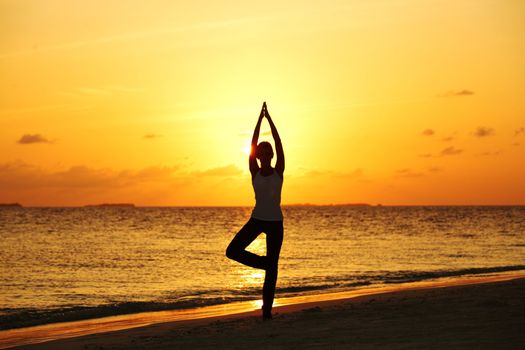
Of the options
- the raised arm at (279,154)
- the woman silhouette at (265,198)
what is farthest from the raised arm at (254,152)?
the raised arm at (279,154)

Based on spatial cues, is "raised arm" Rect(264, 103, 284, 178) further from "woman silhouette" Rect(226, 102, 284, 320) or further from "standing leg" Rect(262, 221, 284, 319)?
"standing leg" Rect(262, 221, 284, 319)

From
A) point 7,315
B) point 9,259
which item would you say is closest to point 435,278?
point 7,315

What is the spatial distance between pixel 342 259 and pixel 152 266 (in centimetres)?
943

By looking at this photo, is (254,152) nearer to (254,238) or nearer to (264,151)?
(264,151)

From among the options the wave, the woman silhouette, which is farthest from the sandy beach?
the wave

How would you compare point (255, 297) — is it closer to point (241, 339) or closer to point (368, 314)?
point (368, 314)

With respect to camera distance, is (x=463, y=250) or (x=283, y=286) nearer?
(x=283, y=286)

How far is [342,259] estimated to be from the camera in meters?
33.7

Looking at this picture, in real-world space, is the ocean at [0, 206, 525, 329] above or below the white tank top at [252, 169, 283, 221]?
below

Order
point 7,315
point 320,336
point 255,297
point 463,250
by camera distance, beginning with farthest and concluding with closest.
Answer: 1. point 463,250
2. point 255,297
3. point 7,315
4. point 320,336

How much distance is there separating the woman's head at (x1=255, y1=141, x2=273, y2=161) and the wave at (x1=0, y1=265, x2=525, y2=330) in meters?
8.19

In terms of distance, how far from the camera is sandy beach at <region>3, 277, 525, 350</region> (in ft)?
27.9

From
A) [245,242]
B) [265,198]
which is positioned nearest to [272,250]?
[245,242]

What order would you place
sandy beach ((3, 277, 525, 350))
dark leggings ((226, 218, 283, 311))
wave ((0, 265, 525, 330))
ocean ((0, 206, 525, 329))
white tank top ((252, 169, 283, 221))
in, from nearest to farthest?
sandy beach ((3, 277, 525, 350)) → white tank top ((252, 169, 283, 221)) → dark leggings ((226, 218, 283, 311)) → wave ((0, 265, 525, 330)) → ocean ((0, 206, 525, 329))
